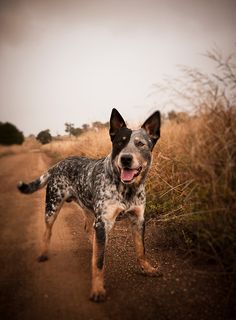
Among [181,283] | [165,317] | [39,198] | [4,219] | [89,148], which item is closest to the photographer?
[165,317]

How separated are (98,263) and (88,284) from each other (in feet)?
1.48

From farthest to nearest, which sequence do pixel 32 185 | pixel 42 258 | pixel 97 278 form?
pixel 32 185 < pixel 42 258 < pixel 97 278

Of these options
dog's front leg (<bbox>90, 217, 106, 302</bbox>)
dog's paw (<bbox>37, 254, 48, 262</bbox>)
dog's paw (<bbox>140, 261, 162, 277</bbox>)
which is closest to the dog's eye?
dog's front leg (<bbox>90, 217, 106, 302</bbox>)

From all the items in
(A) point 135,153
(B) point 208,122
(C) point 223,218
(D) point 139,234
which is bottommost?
(D) point 139,234

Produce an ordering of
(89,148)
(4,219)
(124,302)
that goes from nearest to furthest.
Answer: (124,302) → (4,219) → (89,148)

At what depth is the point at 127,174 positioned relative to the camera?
3.36 meters

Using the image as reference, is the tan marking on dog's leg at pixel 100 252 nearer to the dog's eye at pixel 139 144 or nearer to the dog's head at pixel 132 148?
the dog's head at pixel 132 148

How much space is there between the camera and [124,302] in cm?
304

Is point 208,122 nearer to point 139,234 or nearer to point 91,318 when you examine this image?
point 139,234

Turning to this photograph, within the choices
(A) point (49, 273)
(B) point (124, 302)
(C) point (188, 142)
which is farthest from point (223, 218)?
(A) point (49, 273)

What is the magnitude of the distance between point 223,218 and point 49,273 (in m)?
2.47

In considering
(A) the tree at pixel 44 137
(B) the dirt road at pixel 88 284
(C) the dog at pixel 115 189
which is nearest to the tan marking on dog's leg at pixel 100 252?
(C) the dog at pixel 115 189

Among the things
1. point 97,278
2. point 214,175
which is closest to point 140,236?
point 97,278

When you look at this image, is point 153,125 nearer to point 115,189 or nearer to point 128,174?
point 128,174
